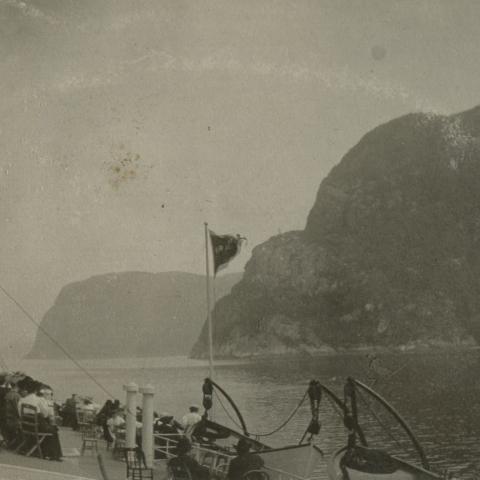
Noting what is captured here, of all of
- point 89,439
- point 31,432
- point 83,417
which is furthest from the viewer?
point 83,417

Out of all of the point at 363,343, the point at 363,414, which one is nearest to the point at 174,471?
the point at 363,414

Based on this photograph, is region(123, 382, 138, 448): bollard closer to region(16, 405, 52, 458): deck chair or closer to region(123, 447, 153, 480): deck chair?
region(123, 447, 153, 480): deck chair

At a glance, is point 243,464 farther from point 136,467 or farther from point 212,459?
point 212,459

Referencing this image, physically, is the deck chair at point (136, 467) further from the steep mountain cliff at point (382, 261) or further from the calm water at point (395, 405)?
the steep mountain cliff at point (382, 261)

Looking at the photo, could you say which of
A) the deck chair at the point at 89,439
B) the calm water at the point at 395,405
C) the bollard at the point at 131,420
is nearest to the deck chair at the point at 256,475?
the calm water at the point at 395,405

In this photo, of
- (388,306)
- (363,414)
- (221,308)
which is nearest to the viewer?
(363,414)

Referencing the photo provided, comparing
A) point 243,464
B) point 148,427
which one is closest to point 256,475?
point 243,464

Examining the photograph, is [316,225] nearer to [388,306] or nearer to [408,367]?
[388,306]
